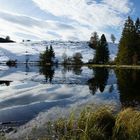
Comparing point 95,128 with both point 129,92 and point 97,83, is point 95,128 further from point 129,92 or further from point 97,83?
point 97,83

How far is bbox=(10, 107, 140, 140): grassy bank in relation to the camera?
10.4 metres

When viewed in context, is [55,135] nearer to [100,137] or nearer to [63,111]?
[100,137]

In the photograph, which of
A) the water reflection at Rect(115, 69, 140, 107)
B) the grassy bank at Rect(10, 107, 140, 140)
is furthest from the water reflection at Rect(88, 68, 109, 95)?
the grassy bank at Rect(10, 107, 140, 140)

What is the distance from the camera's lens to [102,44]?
110500 mm

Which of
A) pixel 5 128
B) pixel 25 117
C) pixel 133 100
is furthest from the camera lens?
pixel 133 100

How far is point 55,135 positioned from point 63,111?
680 cm

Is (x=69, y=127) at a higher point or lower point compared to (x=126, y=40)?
lower

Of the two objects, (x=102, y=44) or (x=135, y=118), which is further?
(x=102, y=44)

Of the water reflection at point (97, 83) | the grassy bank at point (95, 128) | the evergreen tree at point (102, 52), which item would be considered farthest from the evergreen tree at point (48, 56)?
the grassy bank at point (95, 128)

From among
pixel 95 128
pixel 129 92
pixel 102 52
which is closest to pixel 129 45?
pixel 102 52

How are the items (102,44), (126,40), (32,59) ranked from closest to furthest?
(126,40), (102,44), (32,59)

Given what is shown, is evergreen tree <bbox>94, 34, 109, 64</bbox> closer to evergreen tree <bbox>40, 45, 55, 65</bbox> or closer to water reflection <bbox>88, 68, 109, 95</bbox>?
evergreen tree <bbox>40, 45, 55, 65</bbox>

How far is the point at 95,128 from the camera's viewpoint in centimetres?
1102

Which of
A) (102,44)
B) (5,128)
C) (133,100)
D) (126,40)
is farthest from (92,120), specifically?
(102,44)
